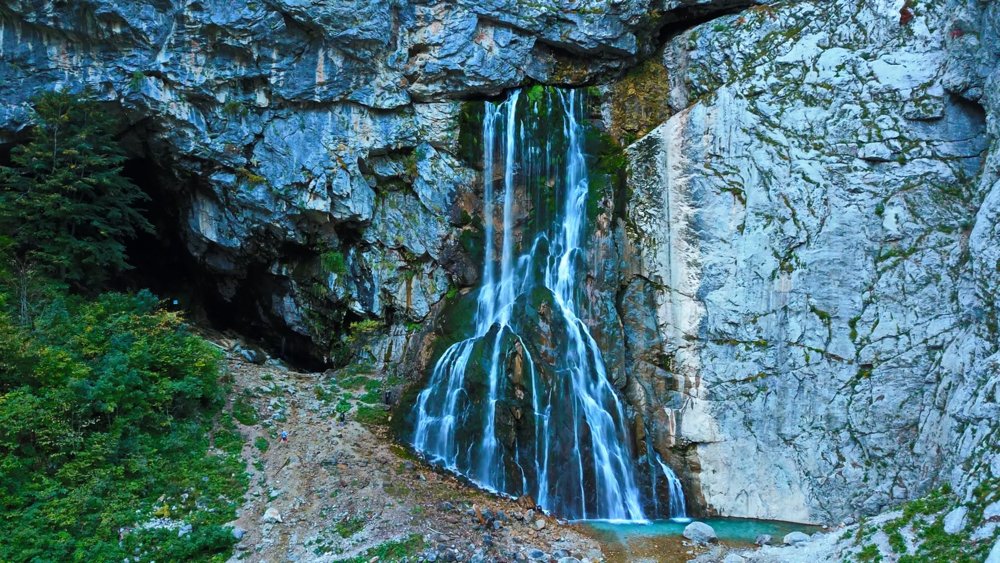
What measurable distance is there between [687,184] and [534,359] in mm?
5537

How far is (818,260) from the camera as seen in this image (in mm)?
13555

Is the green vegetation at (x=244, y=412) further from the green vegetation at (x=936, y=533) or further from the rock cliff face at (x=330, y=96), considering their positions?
the green vegetation at (x=936, y=533)

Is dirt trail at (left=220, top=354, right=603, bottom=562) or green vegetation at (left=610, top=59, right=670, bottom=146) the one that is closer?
dirt trail at (left=220, top=354, right=603, bottom=562)

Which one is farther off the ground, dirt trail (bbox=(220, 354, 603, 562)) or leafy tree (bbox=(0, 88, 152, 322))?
leafy tree (bbox=(0, 88, 152, 322))

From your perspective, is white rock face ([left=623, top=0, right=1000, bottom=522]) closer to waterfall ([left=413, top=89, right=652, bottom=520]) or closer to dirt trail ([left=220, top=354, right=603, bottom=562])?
waterfall ([left=413, top=89, right=652, bottom=520])

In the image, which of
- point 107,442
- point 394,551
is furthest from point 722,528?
point 107,442

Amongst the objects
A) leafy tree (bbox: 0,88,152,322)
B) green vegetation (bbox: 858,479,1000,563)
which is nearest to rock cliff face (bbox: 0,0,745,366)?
leafy tree (bbox: 0,88,152,322)

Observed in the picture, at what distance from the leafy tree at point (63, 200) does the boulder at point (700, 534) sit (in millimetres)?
13995

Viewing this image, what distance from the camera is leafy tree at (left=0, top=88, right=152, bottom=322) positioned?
13.8m

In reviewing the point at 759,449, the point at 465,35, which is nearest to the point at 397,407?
the point at 759,449

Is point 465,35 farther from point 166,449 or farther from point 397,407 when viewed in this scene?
point 166,449

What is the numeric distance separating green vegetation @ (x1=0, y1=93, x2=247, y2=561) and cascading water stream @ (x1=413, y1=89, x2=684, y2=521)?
475 centimetres

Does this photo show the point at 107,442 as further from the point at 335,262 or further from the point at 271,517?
the point at 335,262

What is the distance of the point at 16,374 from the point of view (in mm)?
10891
